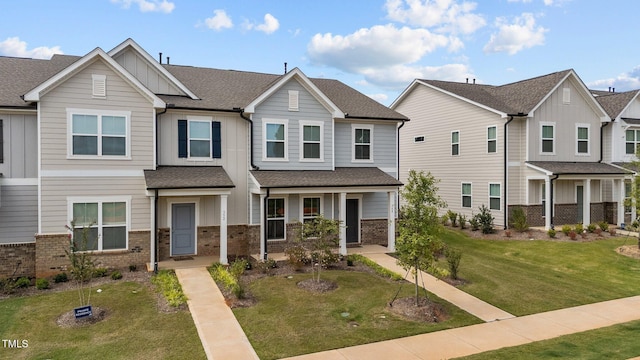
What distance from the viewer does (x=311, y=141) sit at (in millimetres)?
17469

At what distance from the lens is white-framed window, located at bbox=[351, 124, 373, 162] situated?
18672mm

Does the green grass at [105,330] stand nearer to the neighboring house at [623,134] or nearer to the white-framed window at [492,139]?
the white-framed window at [492,139]

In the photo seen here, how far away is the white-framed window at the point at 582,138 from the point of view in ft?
75.8

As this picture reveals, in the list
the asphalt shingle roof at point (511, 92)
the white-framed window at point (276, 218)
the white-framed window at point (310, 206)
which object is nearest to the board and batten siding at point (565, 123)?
the asphalt shingle roof at point (511, 92)

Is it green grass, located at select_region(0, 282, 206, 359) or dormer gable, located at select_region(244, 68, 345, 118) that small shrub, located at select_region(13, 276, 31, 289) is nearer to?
green grass, located at select_region(0, 282, 206, 359)

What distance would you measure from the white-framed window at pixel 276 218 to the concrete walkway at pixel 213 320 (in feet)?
12.8

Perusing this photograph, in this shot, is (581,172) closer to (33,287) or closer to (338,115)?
(338,115)

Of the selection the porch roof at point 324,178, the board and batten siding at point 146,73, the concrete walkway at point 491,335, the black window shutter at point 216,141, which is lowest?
the concrete walkway at point 491,335

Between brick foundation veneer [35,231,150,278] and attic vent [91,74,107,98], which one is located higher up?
attic vent [91,74,107,98]

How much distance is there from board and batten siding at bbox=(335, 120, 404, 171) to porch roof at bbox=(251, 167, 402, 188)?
0.47 metres

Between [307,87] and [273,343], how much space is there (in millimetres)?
11322

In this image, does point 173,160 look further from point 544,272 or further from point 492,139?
point 492,139

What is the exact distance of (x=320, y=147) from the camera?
57.8ft

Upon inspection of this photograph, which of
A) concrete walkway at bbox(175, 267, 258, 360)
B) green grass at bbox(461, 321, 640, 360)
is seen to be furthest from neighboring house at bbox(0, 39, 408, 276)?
green grass at bbox(461, 321, 640, 360)
